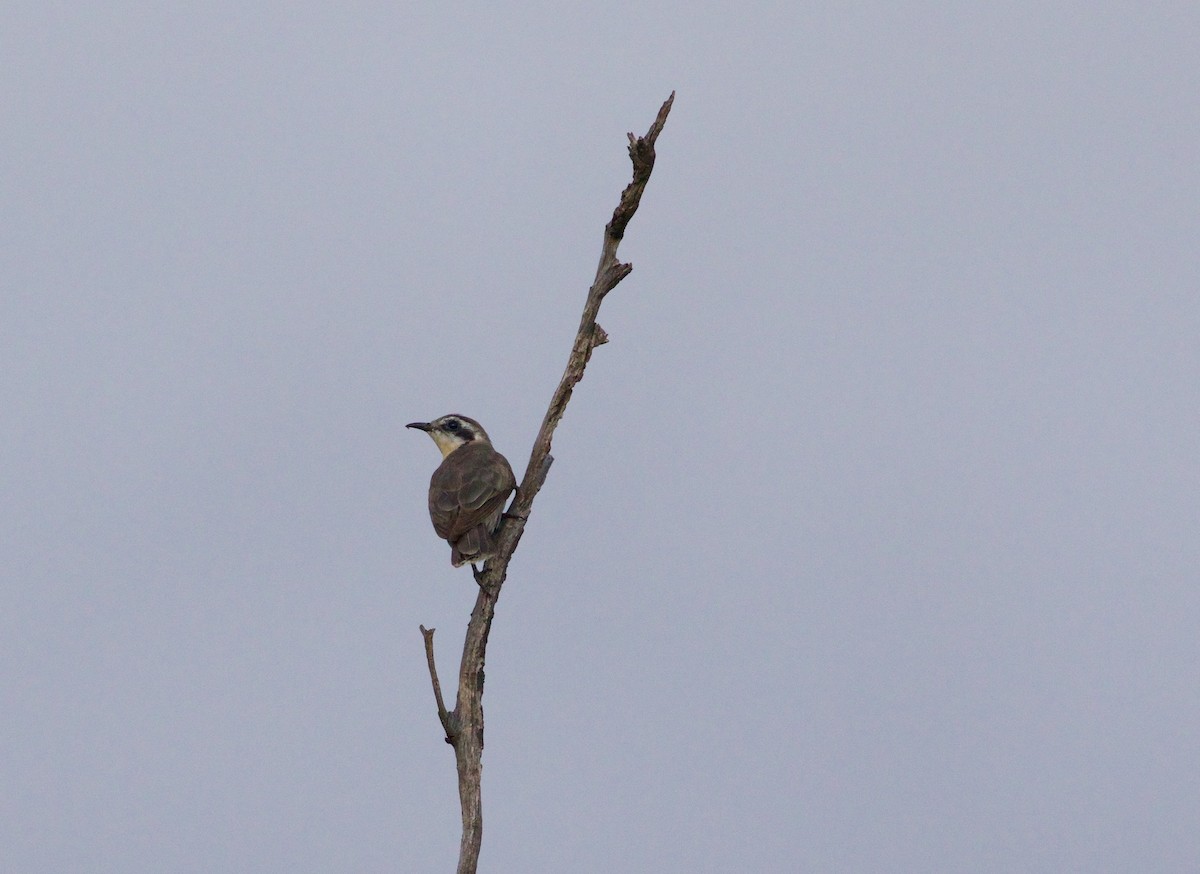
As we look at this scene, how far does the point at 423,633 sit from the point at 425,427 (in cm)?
602

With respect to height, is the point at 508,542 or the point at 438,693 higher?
the point at 508,542

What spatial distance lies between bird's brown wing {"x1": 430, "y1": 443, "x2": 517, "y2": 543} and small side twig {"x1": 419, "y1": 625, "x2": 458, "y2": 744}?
6.53ft

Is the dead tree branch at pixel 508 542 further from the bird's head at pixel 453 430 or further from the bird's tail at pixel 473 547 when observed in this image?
the bird's head at pixel 453 430

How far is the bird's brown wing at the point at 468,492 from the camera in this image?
12570 mm

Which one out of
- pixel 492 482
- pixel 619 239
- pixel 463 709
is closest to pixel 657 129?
pixel 619 239

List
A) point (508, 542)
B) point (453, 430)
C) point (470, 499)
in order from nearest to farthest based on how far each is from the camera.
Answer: point (508, 542), point (470, 499), point (453, 430)

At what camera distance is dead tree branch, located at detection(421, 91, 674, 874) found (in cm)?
1068

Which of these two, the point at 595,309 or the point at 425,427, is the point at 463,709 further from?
the point at 425,427

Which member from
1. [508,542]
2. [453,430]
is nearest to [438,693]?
[508,542]

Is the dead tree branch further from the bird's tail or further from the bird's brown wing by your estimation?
the bird's brown wing

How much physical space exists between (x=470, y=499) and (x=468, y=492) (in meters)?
0.13

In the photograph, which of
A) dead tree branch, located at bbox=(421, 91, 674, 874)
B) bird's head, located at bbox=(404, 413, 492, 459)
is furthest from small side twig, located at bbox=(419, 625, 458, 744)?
bird's head, located at bbox=(404, 413, 492, 459)

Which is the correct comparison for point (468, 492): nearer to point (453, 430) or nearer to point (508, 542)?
point (508, 542)

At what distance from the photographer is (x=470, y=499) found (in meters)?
12.8
